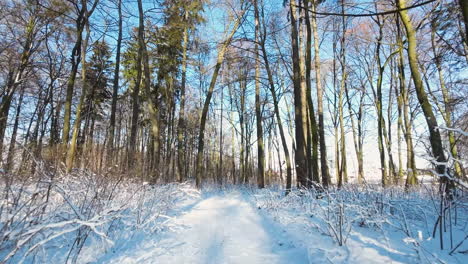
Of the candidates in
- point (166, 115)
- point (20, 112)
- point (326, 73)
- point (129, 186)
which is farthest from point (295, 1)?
point (20, 112)

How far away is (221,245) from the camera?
2900 millimetres

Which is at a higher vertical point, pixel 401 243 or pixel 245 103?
pixel 245 103

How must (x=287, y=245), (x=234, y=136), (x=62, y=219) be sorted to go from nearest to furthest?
(x=62, y=219)
(x=287, y=245)
(x=234, y=136)

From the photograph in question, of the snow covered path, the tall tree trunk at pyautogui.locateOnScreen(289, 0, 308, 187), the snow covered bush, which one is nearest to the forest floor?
the snow covered path

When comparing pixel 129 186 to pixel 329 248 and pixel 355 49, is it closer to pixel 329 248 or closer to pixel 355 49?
pixel 329 248

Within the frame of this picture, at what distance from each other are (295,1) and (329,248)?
8342 millimetres

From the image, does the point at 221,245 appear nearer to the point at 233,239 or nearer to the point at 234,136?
the point at 233,239

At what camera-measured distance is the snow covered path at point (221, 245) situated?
2.43 m

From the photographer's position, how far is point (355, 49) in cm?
1509

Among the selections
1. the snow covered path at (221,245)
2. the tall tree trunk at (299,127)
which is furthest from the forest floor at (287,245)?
the tall tree trunk at (299,127)

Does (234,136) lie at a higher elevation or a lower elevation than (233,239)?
higher

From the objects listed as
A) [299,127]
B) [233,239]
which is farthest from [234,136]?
[233,239]

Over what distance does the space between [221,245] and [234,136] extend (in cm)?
1955

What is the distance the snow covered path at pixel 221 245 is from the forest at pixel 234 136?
0.08ft
